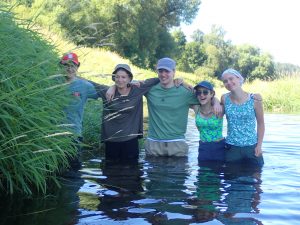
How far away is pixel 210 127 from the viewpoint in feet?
23.0

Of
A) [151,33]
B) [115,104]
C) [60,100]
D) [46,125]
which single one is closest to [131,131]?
[115,104]

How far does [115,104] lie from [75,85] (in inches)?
32.4

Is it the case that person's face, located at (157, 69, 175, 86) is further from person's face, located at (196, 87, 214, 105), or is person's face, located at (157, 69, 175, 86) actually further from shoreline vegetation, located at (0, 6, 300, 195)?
shoreline vegetation, located at (0, 6, 300, 195)

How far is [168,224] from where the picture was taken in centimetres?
419

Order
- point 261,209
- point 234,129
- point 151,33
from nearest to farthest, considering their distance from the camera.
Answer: point 261,209 → point 234,129 → point 151,33

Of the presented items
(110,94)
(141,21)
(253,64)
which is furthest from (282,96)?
(253,64)

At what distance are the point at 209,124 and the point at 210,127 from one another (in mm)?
63

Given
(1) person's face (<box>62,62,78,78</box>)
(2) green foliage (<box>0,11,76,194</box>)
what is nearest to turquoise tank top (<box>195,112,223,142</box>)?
(1) person's face (<box>62,62,78,78</box>)

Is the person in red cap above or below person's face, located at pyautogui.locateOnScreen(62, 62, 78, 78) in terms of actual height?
below

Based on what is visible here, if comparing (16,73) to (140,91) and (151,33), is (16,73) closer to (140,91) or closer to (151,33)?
(140,91)

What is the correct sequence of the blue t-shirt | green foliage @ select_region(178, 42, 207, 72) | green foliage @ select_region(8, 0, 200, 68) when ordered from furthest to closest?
green foliage @ select_region(178, 42, 207, 72)
green foliage @ select_region(8, 0, 200, 68)
the blue t-shirt

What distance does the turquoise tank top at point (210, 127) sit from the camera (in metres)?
6.95

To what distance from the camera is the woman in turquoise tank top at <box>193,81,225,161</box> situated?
6957 millimetres

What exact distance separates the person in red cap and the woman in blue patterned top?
2053 mm
